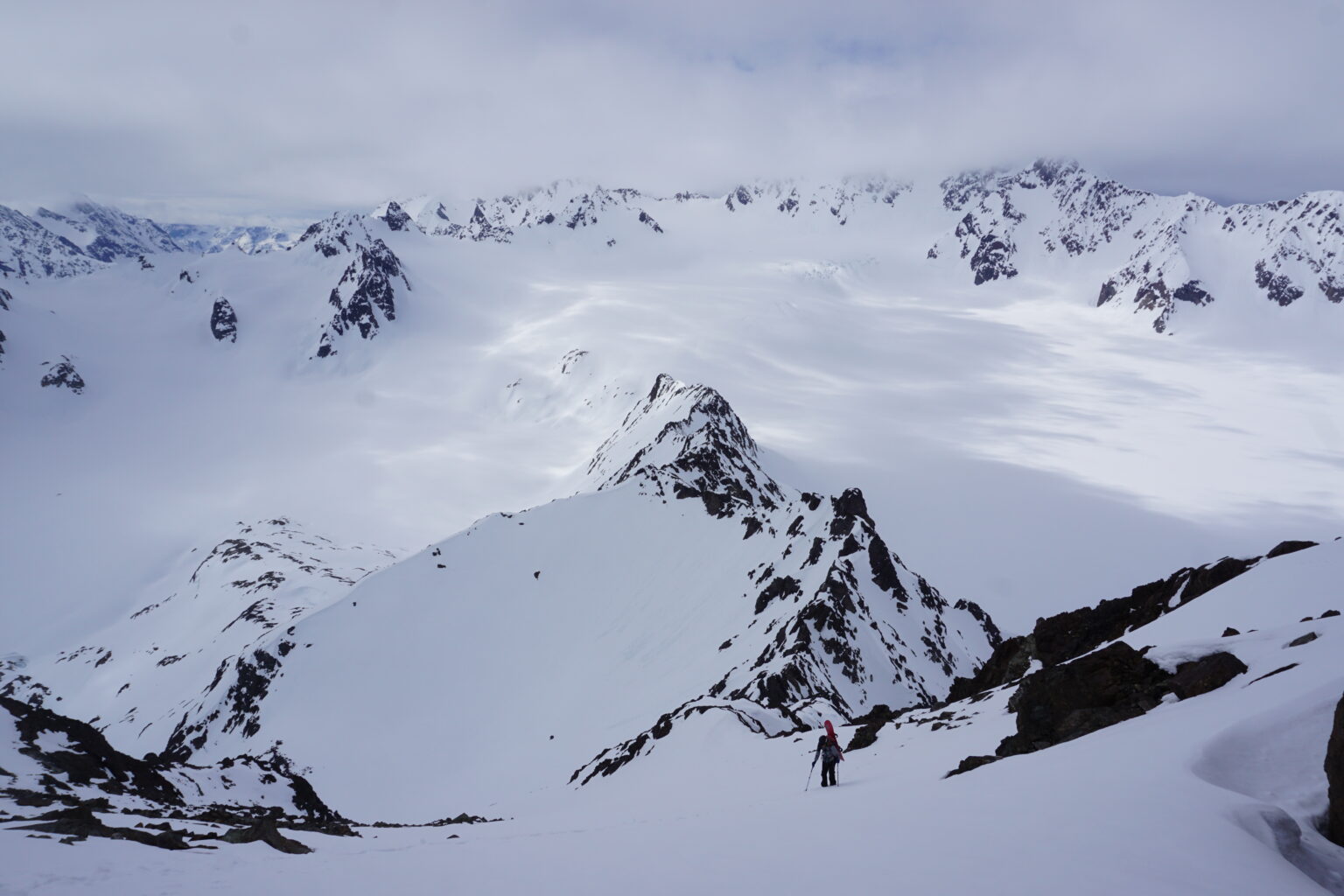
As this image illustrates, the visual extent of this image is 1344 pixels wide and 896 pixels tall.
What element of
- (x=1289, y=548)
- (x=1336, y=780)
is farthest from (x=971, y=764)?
(x=1289, y=548)

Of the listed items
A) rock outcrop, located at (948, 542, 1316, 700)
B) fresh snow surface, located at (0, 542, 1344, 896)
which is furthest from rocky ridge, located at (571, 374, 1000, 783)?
fresh snow surface, located at (0, 542, 1344, 896)

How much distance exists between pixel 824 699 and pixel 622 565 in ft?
123

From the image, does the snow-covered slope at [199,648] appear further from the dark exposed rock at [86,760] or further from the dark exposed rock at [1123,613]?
the dark exposed rock at [1123,613]

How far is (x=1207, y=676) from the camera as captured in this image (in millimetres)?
15578

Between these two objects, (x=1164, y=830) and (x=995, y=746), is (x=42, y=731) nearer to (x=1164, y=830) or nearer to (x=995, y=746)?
(x=995, y=746)

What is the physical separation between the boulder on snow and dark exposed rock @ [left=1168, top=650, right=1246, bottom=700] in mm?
340

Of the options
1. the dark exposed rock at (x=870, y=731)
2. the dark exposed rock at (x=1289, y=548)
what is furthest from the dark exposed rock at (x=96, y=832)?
the dark exposed rock at (x=1289, y=548)

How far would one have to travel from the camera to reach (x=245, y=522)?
164000 mm

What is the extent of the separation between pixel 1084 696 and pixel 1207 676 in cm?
260

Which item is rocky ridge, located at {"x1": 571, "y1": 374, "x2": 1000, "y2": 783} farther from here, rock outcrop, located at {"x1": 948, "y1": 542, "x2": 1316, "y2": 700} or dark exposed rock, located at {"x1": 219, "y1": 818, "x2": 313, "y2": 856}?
dark exposed rock, located at {"x1": 219, "y1": 818, "x2": 313, "y2": 856}

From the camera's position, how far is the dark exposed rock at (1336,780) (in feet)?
28.4

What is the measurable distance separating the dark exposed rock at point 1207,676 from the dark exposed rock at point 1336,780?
23.3 feet

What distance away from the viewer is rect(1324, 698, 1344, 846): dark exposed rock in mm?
8656

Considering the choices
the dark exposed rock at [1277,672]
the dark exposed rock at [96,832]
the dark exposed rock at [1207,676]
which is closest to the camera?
the dark exposed rock at [96,832]
